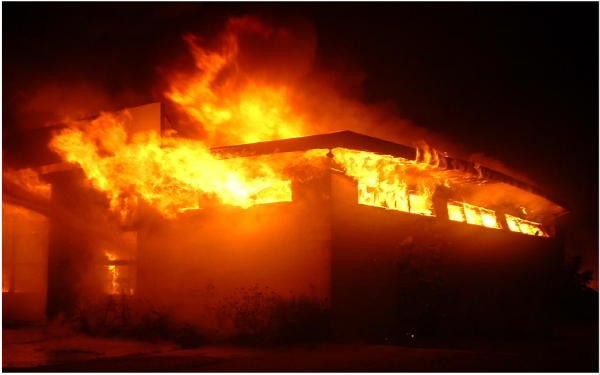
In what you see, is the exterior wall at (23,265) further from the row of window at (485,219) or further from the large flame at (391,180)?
the row of window at (485,219)

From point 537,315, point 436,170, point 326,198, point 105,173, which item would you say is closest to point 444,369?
point 326,198

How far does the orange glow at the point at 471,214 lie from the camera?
14359 millimetres

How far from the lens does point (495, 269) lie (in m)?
14.9

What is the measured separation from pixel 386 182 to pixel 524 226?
287 inches

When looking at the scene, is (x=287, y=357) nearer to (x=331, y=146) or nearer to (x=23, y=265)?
(x=331, y=146)

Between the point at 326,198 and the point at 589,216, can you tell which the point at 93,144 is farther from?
the point at 589,216

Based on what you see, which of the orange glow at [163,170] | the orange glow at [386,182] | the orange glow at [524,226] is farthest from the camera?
the orange glow at [524,226]

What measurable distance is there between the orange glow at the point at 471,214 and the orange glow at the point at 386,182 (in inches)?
43.1

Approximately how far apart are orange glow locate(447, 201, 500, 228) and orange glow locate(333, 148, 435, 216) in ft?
3.59

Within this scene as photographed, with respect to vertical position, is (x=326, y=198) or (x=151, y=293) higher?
(x=326, y=198)

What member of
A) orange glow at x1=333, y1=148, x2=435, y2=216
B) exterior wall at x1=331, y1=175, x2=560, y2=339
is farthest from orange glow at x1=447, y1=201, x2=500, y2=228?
orange glow at x1=333, y1=148, x2=435, y2=216

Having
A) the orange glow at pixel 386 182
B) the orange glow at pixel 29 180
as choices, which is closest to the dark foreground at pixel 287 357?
the orange glow at pixel 386 182

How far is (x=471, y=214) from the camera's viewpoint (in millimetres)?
15172

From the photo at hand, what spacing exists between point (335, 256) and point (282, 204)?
1496 mm
